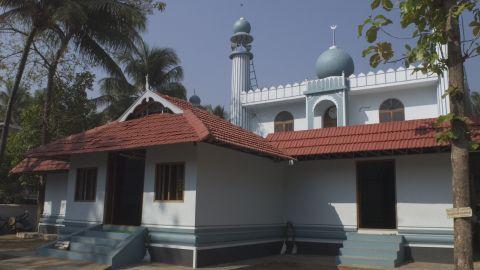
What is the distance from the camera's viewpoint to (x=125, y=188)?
1434 centimetres

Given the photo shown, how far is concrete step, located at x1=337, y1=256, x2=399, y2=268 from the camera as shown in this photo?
1059 centimetres

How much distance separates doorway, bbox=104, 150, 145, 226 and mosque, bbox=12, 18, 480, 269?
34 mm

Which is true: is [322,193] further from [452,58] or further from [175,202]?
[452,58]

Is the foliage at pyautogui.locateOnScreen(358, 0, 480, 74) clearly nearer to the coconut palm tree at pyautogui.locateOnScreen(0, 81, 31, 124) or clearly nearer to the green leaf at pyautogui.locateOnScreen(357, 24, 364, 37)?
the green leaf at pyautogui.locateOnScreen(357, 24, 364, 37)

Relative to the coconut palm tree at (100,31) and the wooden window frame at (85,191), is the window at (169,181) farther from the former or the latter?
the coconut palm tree at (100,31)

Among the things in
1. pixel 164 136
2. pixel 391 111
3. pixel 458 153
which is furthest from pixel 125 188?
pixel 391 111

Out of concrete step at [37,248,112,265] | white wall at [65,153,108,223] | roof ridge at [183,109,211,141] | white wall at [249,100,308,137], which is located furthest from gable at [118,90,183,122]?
white wall at [249,100,308,137]

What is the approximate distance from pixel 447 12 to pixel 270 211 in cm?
822

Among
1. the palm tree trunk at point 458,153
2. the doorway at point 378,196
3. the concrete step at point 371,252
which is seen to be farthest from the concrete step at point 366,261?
the palm tree trunk at point 458,153

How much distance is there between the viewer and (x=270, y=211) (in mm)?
13133

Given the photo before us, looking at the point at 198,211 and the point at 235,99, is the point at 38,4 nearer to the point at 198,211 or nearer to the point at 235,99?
the point at 198,211

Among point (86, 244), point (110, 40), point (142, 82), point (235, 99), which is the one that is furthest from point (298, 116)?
point (86, 244)

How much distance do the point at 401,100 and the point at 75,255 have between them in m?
17.0

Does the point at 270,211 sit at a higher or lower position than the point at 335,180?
lower
